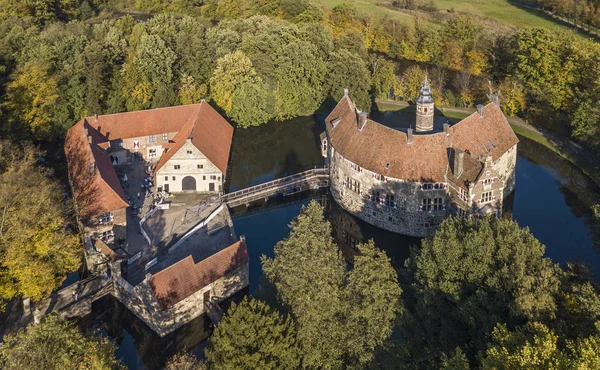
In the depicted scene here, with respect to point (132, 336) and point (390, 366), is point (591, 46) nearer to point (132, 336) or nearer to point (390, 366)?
point (390, 366)

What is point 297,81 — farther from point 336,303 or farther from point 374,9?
point 336,303

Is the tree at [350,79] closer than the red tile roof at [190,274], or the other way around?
the red tile roof at [190,274]

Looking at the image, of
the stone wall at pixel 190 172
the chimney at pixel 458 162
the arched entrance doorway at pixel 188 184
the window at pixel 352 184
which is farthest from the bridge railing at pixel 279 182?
the chimney at pixel 458 162

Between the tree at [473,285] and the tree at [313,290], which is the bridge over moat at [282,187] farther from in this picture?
the tree at [473,285]

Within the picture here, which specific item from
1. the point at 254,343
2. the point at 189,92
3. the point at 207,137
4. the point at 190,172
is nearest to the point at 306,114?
the point at 189,92

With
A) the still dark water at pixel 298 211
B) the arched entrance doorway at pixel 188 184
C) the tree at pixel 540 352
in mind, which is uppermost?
the tree at pixel 540 352
